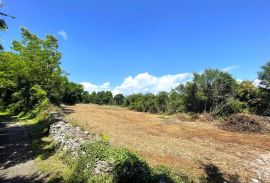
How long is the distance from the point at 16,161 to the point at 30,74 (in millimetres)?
16137

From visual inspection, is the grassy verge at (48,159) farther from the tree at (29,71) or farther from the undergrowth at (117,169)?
the tree at (29,71)

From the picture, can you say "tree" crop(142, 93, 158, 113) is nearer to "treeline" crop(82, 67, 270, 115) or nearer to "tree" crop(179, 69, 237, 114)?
"treeline" crop(82, 67, 270, 115)

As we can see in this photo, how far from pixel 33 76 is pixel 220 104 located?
21.0 m

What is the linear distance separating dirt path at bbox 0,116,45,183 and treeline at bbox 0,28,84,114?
7.92m

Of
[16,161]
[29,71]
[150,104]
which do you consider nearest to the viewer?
[16,161]

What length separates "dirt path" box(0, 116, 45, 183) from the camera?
735 centimetres

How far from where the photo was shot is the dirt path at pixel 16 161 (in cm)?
735

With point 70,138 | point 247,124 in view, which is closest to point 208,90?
point 247,124

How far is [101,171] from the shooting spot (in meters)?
6.57

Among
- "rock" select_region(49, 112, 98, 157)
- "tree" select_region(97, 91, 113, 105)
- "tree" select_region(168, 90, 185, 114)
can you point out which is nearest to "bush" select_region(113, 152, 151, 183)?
"rock" select_region(49, 112, 98, 157)

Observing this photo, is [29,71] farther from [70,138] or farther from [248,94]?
[248,94]

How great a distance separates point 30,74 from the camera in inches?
915

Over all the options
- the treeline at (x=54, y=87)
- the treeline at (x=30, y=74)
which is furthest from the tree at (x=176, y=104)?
the treeline at (x=30, y=74)

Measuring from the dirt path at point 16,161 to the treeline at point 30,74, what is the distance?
26.0 feet
